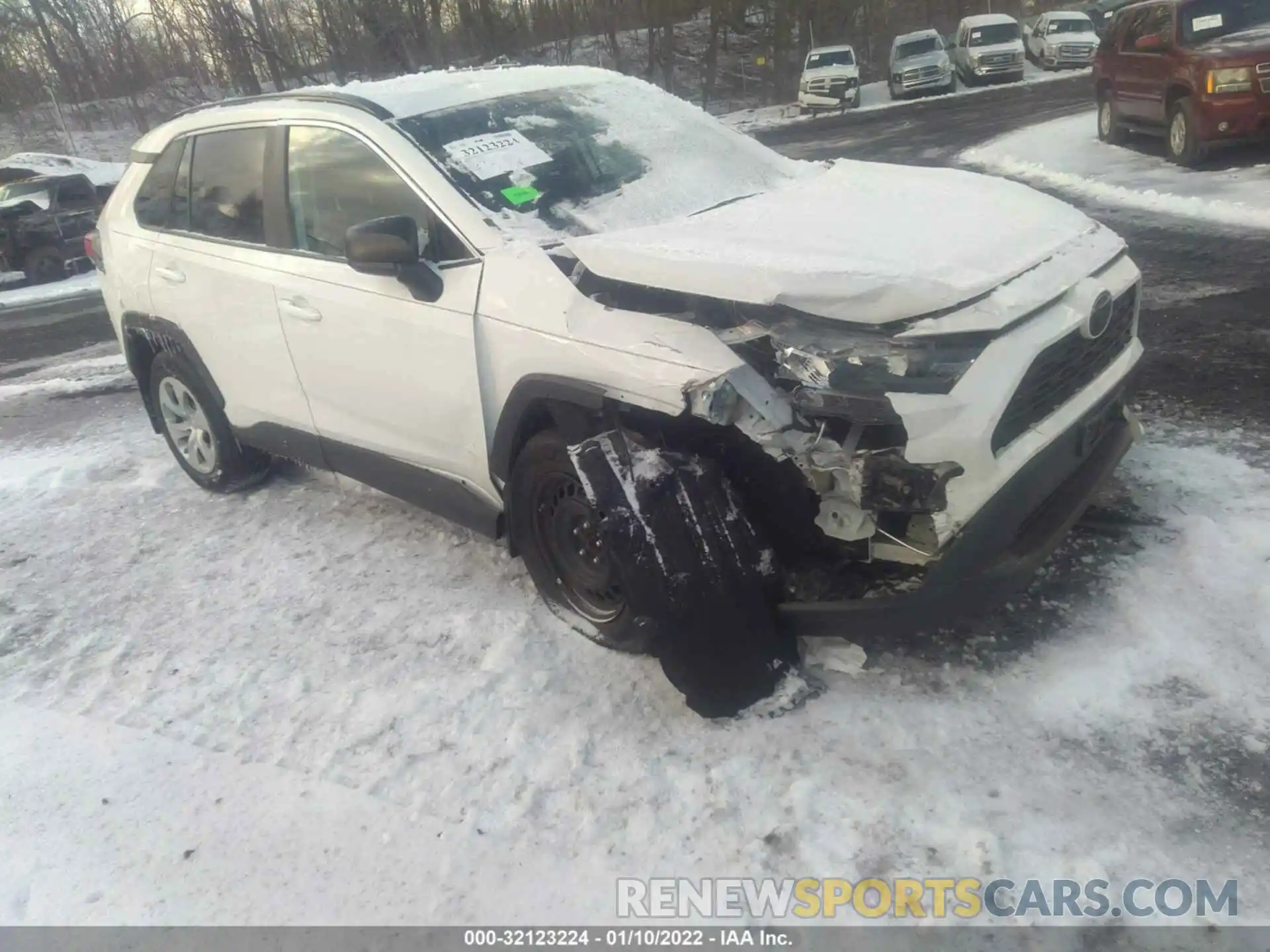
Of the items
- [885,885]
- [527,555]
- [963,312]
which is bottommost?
[885,885]

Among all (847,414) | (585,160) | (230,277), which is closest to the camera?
(847,414)

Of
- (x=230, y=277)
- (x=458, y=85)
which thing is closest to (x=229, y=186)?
(x=230, y=277)

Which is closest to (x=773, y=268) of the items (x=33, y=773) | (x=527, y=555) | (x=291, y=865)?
(x=527, y=555)

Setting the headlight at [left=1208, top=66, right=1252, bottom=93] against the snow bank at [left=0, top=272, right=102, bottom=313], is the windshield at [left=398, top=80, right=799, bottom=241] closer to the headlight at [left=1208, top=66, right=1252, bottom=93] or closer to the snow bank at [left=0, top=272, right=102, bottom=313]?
the headlight at [left=1208, top=66, right=1252, bottom=93]

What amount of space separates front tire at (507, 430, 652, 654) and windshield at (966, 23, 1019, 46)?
26909 millimetres

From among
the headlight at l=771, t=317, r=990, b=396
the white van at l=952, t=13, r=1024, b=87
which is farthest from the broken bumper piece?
the white van at l=952, t=13, r=1024, b=87

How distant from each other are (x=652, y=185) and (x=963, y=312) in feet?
5.12

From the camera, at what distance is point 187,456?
527cm

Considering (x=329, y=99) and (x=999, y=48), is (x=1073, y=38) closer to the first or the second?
(x=999, y=48)

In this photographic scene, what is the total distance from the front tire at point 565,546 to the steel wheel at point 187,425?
2.43 m

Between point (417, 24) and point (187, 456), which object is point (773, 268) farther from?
point (417, 24)

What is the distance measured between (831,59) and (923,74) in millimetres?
3045

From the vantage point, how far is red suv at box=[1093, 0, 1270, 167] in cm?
987

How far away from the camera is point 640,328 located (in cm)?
291
